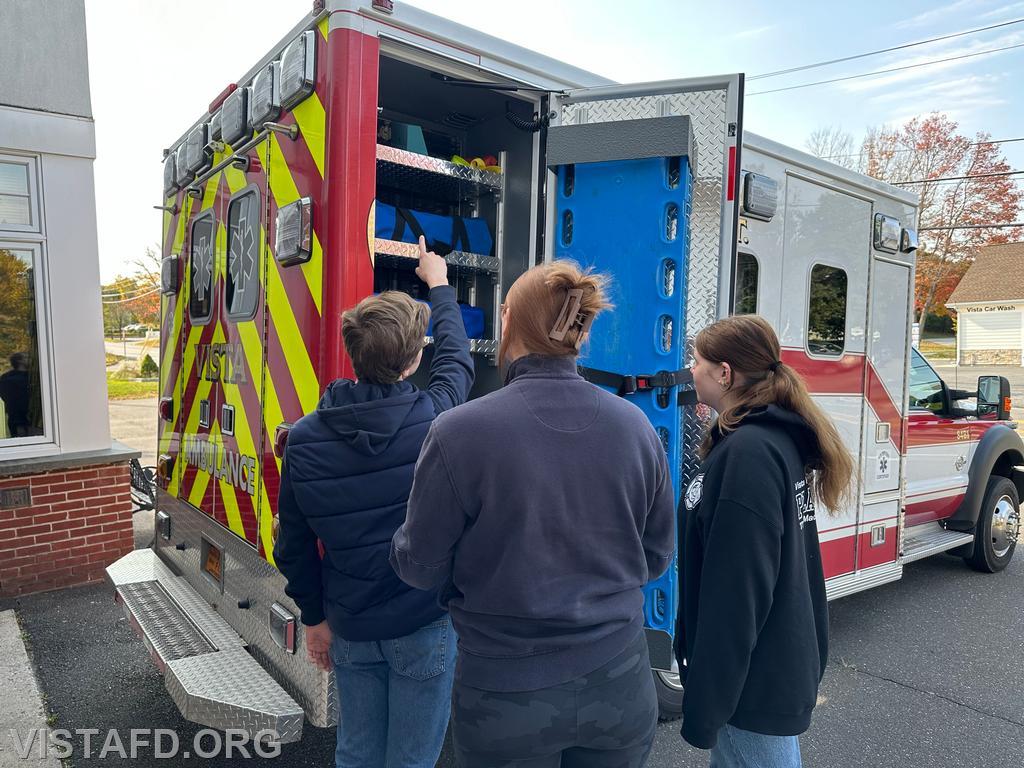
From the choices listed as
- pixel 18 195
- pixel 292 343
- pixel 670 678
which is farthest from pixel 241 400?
pixel 18 195

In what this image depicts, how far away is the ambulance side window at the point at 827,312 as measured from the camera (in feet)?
13.3

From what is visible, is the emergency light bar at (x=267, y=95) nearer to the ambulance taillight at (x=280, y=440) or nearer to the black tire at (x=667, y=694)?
the ambulance taillight at (x=280, y=440)

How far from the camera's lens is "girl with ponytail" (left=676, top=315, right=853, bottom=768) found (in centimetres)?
175

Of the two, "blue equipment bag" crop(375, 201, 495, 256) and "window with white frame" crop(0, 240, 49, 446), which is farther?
"window with white frame" crop(0, 240, 49, 446)

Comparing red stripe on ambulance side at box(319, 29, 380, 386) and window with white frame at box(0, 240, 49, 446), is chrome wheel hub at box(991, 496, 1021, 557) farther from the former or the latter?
window with white frame at box(0, 240, 49, 446)

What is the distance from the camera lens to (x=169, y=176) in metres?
3.95

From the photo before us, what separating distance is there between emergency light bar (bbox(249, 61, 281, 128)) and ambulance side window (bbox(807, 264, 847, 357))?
114 inches

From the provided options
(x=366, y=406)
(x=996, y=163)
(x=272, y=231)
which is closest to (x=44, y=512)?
(x=272, y=231)

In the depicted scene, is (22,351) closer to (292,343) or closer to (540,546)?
(292,343)

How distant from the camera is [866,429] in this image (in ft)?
14.5

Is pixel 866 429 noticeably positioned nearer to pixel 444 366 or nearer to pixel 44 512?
pixel 444 366

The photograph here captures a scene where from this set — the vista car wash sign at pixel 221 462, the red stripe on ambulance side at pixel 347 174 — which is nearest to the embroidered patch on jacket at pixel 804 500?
the red stripe on ambulance side at pixel 347 174

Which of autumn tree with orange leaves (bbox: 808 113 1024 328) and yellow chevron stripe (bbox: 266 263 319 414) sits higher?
autumn tree with orange leaves (bbox: 808 113 1024 328)

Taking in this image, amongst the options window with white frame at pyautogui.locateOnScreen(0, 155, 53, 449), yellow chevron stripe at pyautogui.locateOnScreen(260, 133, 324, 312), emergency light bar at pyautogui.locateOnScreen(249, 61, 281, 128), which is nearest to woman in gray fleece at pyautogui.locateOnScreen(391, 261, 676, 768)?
yellow chevron stripe at pyautogui.locateOnScreen(260, 133, 324, 312)
